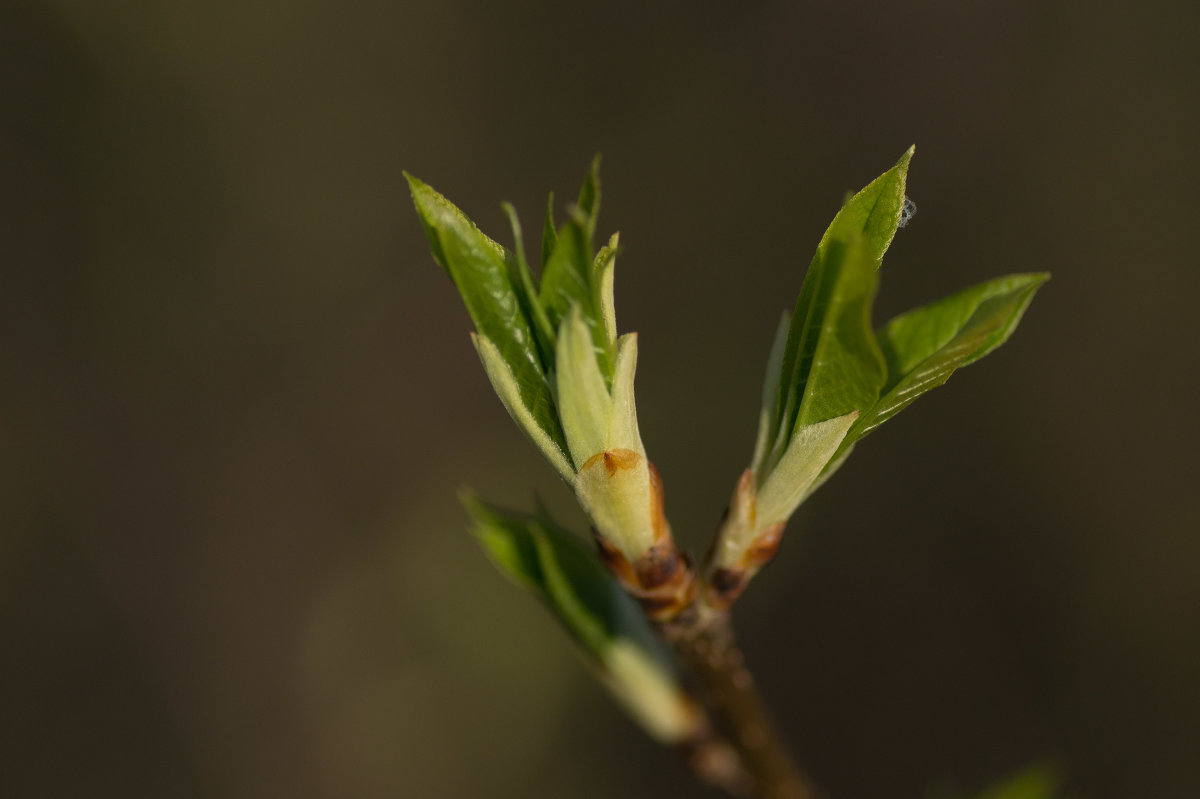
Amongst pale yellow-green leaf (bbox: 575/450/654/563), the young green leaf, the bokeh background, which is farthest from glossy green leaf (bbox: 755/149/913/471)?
the bokeh background

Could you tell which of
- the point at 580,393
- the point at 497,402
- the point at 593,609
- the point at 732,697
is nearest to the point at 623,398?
the point at 580,393

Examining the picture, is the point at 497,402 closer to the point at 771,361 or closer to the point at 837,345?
the point at 771,361

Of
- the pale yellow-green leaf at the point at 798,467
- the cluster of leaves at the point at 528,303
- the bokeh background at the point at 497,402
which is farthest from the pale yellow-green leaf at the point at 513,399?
the bokeh background at the point at 497,402

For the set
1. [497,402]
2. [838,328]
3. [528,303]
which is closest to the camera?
[838,328]

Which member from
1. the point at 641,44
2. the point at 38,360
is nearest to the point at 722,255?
the point at 641,44

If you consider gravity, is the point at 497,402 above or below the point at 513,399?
below

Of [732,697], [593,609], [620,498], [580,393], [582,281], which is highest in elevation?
[582,281]

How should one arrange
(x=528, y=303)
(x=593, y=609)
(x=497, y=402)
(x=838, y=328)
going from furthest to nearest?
(x=497, y=402) < (x=593, y=609) < (x=528, y=303) < (x=838, y=328)
